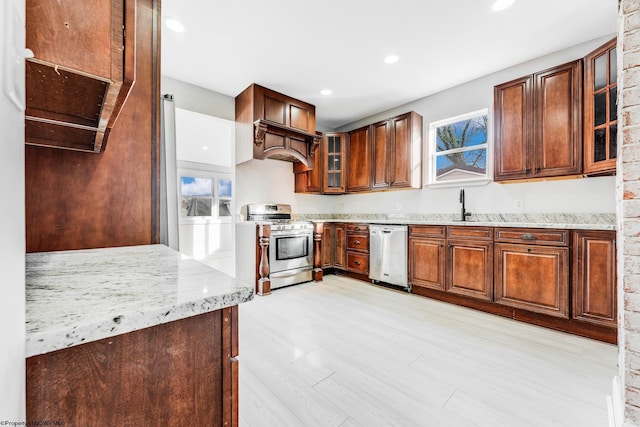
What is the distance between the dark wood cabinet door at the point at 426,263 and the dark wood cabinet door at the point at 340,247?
1158 mm

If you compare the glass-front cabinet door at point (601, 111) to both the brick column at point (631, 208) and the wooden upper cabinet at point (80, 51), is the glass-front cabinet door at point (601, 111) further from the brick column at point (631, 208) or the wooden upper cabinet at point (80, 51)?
the wooden upper cabinet at point (80, 51)

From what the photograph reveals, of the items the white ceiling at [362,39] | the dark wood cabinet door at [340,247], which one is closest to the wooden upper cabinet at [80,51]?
the white ceiling at [362,39]

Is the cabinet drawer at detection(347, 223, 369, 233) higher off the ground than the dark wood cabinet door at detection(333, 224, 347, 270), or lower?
higher

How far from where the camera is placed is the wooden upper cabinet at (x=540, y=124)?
2.46 metres

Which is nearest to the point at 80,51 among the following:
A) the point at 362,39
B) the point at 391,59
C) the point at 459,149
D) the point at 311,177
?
the point at 362,39

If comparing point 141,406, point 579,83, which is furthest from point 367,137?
point 141,406

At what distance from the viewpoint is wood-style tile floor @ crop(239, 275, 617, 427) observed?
1373mm

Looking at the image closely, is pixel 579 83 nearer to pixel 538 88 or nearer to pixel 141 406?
pixel 538 88

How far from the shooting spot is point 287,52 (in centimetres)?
282

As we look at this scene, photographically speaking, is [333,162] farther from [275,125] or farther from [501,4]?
[501,4]

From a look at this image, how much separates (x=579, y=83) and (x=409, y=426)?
3.13 metres

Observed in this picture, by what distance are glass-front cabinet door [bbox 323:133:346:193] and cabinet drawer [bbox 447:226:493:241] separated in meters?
2.02

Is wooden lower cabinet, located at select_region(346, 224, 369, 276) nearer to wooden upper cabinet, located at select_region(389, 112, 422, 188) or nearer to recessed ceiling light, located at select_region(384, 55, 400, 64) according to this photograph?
wooden upper cabinet, located at select_region(389, 112, 422, 188)

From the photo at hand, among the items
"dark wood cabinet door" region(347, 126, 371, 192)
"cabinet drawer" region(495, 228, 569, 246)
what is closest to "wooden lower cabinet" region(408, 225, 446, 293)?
"cabinet drawer" region(495, 228, 569, 246)
